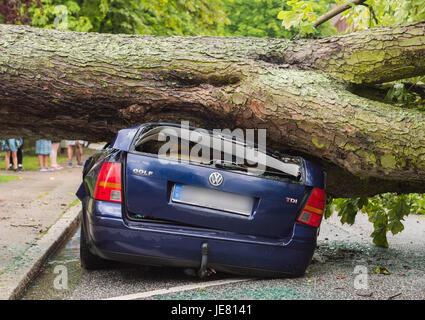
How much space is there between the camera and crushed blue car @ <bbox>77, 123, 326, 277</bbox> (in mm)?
4691

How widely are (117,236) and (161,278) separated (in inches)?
31.3

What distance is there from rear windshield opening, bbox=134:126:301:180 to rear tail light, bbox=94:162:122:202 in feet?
1.08

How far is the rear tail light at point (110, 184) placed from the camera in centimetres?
469

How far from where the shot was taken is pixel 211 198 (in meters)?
4.77

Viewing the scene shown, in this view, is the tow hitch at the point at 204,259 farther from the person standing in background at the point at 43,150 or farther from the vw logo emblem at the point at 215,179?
the person standing in background at the point at 43,150

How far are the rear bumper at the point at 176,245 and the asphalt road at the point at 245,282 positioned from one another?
0.22 meters

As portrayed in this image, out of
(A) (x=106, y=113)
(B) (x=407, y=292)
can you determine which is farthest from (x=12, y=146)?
(B) (x=407, y=292)

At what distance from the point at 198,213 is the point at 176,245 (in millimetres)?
312

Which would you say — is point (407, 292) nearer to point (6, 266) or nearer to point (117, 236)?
point (117, 236)

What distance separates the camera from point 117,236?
466 cm

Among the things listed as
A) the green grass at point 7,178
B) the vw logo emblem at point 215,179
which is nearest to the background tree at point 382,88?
the vw logo emblem at point 215,179

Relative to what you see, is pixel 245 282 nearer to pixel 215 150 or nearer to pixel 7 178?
pixel 215 150

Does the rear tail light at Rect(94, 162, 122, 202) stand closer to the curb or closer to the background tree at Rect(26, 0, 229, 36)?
the curb

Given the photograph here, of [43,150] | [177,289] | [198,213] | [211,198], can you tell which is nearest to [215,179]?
[211,198]
